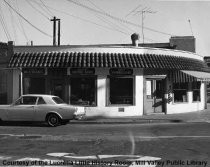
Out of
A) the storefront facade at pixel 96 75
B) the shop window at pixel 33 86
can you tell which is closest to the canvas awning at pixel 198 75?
the storefront facade at pixel 96 75

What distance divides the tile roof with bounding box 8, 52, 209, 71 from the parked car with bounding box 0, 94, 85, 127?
4845 millimetres

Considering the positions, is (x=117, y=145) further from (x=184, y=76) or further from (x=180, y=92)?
(x=180, y=92)

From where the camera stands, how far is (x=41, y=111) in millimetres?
18672

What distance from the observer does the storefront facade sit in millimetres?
23781

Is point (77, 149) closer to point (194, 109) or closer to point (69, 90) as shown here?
point (69, 90)

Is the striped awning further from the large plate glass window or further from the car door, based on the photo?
the large plate glass window

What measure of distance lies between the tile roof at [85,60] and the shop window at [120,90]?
118 cm

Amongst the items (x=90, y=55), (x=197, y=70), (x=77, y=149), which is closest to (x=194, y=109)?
(x=197, y=70)

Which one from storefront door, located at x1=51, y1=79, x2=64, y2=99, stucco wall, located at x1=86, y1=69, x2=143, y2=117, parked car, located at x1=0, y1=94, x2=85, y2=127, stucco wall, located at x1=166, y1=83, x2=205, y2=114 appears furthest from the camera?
stucco wall, located at x1=166, y1=83, x2=205, y2=114

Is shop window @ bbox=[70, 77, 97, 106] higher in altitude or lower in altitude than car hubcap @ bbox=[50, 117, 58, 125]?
higher

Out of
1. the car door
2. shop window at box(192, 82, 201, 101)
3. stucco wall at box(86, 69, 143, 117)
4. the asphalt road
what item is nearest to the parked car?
the car door

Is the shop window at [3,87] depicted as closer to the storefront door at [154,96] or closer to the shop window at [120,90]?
the shop window at [120,90]

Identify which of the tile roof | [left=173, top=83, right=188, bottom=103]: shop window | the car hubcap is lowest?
the car hubcap

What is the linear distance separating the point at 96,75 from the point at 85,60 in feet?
3.89
